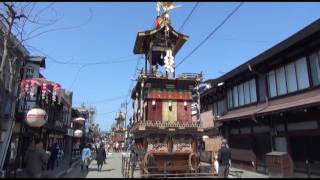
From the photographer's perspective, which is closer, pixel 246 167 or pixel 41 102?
pixel 246 167

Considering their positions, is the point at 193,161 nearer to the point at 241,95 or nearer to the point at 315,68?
the point at 315,68

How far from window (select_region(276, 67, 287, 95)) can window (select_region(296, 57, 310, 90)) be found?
147 cm

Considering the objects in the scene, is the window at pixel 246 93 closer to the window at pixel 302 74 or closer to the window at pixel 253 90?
the window at pixel 253 90

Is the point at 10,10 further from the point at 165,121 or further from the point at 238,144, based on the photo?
the point at 238,144

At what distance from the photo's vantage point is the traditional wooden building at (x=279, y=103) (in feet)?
53.1

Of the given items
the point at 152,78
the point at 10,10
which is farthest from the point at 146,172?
the point at 10,10

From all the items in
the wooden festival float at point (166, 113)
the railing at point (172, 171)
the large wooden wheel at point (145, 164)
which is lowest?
the railing at point (172, 171)

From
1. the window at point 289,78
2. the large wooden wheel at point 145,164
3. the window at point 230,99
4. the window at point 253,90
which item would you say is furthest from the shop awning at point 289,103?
the large wooden wheel at point 145,164

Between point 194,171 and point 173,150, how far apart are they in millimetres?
1850

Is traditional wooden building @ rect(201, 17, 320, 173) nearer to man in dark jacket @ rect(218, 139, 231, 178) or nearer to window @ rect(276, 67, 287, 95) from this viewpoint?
window @ rect(276, 67, 287, 95)

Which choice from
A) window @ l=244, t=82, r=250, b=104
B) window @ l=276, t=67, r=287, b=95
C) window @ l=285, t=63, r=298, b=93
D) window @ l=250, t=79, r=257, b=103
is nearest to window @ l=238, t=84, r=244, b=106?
window @ l=244, t=82, r=250, b=104

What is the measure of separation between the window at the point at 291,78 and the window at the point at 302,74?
37 cm

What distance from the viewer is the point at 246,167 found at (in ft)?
76.1

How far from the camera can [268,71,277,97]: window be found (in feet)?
66.7
